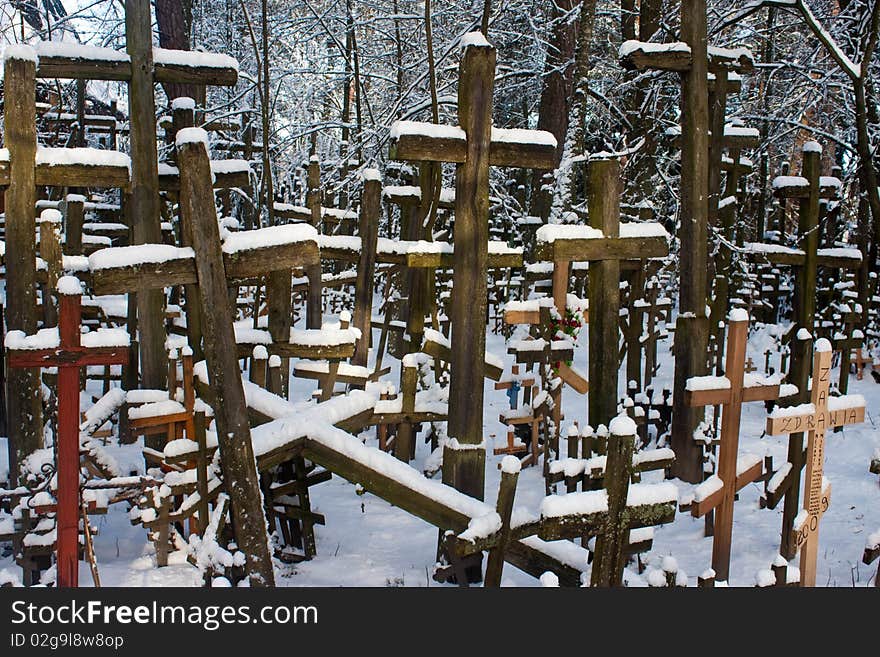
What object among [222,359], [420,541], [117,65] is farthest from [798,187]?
[222,359]

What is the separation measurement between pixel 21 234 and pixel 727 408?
4759 mm

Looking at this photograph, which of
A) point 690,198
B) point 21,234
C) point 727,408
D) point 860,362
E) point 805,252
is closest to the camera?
point 727,408

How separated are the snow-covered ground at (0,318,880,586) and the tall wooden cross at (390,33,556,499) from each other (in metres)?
0.87

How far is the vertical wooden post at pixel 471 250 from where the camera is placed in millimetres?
5043

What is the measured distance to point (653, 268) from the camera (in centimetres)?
1130

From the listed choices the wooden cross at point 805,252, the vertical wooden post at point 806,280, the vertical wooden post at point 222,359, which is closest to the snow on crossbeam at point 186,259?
the vertical wooden post at point 222,359

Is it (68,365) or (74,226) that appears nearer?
(68,365)

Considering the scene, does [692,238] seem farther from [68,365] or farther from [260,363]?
[68,365]

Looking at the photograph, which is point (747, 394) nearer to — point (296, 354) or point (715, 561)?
point (715, 561)

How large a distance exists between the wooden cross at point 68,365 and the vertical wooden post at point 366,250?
3583 millimetres

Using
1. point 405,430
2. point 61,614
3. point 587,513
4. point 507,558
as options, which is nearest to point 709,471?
point 405,430

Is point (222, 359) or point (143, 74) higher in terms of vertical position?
point (143, 74)

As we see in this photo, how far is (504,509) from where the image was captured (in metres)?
4.14

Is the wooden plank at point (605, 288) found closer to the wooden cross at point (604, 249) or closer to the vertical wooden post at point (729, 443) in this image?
the wooden cross at point (604, 249)
